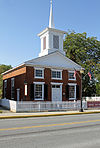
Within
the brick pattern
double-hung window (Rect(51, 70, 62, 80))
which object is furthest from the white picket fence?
double-hung window (Rect(51, 70, 62, 80))

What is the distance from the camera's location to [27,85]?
23469 millimetres

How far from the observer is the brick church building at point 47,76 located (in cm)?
2383

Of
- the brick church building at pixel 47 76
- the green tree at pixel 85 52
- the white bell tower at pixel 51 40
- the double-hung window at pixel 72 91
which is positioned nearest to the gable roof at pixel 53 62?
the brick church building at pixel 47 76

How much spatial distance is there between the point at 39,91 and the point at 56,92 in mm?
2659

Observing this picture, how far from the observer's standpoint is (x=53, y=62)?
26.0 metres

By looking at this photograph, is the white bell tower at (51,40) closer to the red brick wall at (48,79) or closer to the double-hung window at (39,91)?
the red brick wall at (48,79)

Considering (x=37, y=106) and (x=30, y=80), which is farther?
(x=30, y=80)

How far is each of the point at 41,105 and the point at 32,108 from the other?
113cm

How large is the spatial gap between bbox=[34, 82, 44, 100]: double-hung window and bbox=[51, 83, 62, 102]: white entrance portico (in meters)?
1.73

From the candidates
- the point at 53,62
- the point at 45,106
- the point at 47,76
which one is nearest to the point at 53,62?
the point at 53,62

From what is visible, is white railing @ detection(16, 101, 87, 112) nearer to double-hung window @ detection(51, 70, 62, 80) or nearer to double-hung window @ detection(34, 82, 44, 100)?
double-hung window @ detection(34, 82, 44, 100)

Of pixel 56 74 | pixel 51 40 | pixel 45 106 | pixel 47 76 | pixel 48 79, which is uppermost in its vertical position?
pixel 51 40

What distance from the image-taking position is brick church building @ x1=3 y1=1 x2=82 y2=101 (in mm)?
23828

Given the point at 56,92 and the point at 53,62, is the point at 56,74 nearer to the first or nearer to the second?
the point at 53,62
